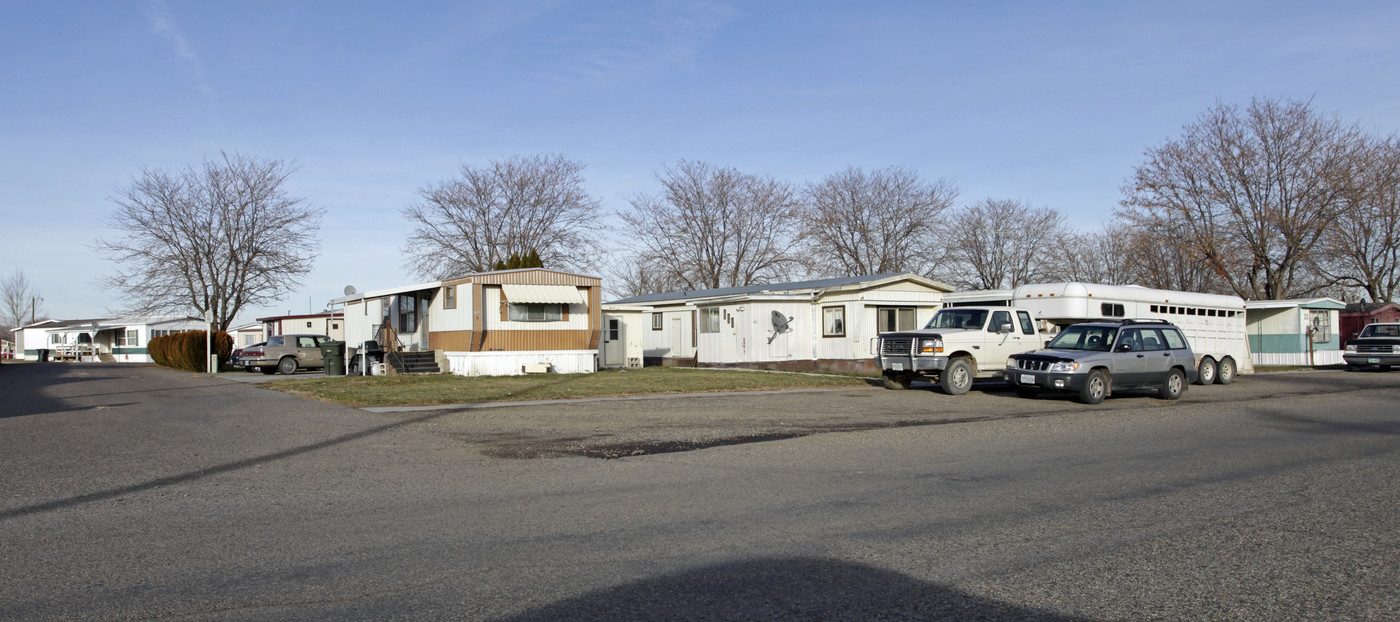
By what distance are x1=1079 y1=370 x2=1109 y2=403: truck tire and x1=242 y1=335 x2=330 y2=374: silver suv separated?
82.6ft

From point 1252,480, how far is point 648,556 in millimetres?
6072

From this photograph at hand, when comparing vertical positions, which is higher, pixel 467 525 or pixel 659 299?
pixel 659 299

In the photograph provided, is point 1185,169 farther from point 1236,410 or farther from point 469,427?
point 469,427

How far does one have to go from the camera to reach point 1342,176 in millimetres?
36219

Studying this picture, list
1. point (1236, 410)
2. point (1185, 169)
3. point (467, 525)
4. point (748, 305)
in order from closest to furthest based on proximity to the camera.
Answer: point (467, 525)
point (1236, 410)
point (748, 305)
point (1185, 169)

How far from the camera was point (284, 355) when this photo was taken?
32125mm

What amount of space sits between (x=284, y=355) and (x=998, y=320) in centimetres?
2467

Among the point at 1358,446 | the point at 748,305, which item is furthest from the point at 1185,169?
the point at 1358,446

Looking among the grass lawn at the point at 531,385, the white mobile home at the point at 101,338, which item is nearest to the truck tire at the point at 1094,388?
the grass lawn at the point at 531,385

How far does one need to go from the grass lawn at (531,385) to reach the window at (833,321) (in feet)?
11.9

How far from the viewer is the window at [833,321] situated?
1131 inches

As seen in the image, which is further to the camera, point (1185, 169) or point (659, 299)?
point (1185, 169)

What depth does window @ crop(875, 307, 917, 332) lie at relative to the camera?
28.8m

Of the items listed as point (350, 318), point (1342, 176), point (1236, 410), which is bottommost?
point (1236, 410)
